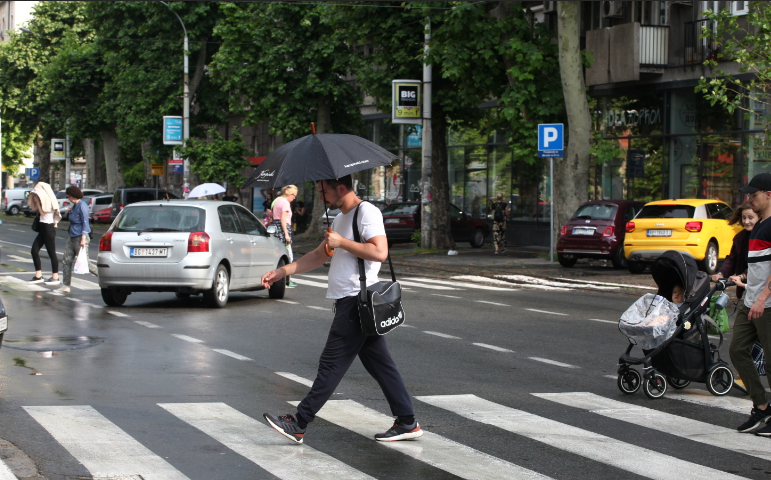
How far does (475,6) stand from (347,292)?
67.6 feet

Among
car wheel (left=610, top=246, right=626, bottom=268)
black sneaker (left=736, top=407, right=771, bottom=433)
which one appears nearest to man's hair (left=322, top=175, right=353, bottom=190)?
black sneaker (left=736, top=407, right=771, bottom=433)

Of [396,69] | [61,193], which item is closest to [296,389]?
[396,69]

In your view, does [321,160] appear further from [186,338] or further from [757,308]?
[186,338]

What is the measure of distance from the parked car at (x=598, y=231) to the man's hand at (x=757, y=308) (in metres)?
16.1

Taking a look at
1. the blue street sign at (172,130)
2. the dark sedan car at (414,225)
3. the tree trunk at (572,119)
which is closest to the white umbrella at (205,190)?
the tree trunk at (572,119)

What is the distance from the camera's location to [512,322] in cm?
1367

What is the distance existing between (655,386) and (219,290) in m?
7.99

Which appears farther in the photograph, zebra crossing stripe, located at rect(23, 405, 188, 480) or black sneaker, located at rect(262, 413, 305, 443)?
black sneaker, located at rect(262, 413, 305, 443)

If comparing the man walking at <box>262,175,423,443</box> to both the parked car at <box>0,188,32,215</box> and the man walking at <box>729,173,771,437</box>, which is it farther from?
the parked car at <box>0,188,32,215</box>

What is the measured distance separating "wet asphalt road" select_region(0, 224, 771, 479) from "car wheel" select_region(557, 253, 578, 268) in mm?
8174

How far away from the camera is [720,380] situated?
856cm

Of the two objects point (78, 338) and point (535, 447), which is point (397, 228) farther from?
point (535, 447)

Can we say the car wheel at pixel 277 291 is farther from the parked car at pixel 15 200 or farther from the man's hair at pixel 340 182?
Answer: the parked car at pixel 15 200

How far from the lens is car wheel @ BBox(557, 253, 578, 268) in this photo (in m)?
24.4
